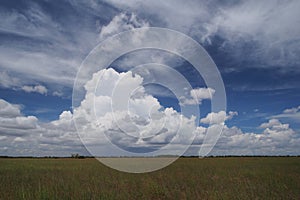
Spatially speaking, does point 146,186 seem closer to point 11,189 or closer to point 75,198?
point 75,198

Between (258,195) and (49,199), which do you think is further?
(258,195)

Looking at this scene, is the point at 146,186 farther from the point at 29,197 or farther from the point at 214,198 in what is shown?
the point at 29,197

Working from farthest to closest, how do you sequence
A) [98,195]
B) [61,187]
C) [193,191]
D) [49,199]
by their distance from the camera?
[61,187]
[193,191]
[98,195]
[49,199]

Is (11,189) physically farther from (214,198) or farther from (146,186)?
(214,198)

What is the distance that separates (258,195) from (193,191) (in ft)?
7.71

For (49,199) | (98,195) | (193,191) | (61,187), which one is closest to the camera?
(49,199)

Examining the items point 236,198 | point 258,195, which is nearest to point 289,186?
point 258,195

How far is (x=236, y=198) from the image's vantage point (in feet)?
31.3

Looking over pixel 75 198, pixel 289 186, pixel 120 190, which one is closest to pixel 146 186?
pixel 120 190

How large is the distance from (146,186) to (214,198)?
11.8 ft

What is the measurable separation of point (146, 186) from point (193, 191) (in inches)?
85.3

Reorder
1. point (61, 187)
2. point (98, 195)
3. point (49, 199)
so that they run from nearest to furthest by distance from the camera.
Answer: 1. point (49, 199)
2. point (98, 195)
3. point (61, 187)

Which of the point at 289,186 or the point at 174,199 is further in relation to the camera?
the point at 289,186

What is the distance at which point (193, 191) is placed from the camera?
425 inches
